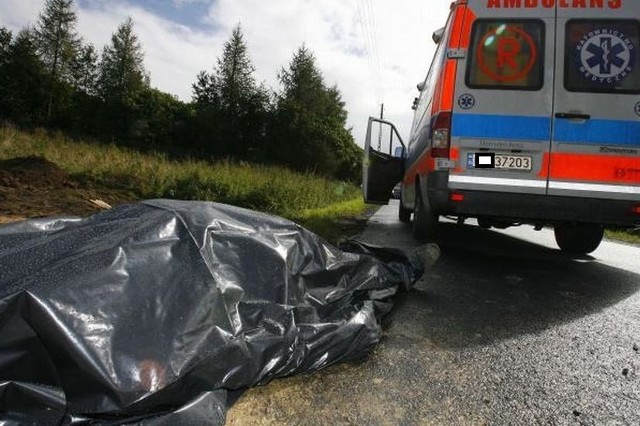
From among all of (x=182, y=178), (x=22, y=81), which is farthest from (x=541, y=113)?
(x=22, y=81)

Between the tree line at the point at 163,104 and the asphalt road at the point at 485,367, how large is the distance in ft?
97.2

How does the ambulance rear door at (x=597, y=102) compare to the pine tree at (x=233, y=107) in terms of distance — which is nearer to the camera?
the ambulance rear door at (x=597, y=102)

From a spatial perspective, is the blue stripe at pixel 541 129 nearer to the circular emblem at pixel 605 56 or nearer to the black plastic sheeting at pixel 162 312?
the circular emblem at pixel 605 56

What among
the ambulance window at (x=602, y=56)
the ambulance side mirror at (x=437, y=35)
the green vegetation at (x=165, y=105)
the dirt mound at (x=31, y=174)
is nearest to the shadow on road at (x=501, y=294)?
the ambulance window at (x=602, y=56)

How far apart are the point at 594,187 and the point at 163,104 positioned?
4613 centimetres

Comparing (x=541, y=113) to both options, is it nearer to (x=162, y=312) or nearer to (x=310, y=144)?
(x=162, y=312)

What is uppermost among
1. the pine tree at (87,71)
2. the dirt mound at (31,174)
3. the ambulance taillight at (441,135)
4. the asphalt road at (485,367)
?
the pine tree at (87,71)

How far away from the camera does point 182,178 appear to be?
35.3 ft

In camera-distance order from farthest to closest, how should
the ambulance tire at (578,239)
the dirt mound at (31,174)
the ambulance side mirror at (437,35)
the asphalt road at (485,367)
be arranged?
1. the dirt mound at (31,174)
2. the ambulance tire at (578,239)
3. the ambulance side mirror at (437,35)
4. the asphalt road at (485,367)

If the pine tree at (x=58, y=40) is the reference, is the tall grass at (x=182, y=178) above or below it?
below

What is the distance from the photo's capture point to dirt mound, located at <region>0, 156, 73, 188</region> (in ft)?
26.8

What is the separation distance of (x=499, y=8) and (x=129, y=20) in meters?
54.0

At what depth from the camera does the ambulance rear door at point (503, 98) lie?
4.11 meters

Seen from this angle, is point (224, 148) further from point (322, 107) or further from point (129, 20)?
point (129, 20)
